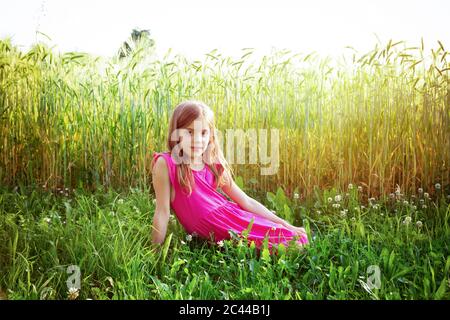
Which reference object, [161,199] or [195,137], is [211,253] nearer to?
[161,199]

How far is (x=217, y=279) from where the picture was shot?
5.04 feet

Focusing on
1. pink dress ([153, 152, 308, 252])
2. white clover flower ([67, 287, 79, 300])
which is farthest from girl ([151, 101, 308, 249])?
white clover flower ([67, 287, 79, 300])

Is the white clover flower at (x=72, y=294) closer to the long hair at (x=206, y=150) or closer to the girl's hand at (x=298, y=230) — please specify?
the long hair at (x=206, y=150)

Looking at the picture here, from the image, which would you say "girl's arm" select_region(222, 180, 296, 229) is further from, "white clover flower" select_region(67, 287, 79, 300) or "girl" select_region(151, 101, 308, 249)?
"white clover flower" select_region(67, 287, 79, 300)

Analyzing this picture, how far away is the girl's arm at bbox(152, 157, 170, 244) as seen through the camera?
5.32ft

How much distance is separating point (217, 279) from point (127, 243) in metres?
0.27

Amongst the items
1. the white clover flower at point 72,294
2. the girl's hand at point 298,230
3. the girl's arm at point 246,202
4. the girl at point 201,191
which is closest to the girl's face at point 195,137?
the girl at point 201,191

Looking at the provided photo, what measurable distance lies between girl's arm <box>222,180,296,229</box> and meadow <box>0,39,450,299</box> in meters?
0.03

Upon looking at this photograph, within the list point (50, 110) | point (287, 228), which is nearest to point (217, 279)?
point (287, 228)

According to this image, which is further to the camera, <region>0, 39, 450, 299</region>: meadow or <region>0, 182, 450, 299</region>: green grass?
<region>0, 39, 450, 299</region>: meadow

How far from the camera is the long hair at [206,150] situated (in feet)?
5.46

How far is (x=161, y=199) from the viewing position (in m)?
1.64
